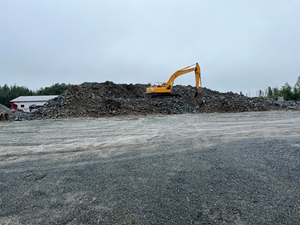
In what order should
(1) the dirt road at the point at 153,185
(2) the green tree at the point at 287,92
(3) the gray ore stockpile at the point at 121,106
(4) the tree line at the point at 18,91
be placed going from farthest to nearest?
(4) the tree line at the point at 18,91, (2) the green tree at the point at 287,92, (3) the gray ore stockpile at the point at 121,106, (1) the dirt road at the point at 153,185

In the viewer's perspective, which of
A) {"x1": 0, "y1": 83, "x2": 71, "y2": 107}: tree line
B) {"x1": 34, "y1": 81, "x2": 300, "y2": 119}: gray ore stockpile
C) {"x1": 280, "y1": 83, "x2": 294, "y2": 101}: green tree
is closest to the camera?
{"x1": 34, "y1": 81, "x2": 300, "y2": 119}: gray ore stockpile

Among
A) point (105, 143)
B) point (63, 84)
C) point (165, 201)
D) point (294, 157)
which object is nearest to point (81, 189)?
point (165, 201)

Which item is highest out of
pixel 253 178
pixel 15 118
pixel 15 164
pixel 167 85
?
pixel 167 85

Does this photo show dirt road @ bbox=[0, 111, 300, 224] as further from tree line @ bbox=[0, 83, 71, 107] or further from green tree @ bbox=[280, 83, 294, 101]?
tree line @ bbox=[0, 83, 71, 107]

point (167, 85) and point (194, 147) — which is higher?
point (167, 85)

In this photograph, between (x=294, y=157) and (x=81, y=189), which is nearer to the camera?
(x=81, y=189)

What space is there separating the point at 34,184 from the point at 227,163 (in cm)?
409

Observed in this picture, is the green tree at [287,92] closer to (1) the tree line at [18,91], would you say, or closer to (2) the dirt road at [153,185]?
(2) the dirt road at [153,185]

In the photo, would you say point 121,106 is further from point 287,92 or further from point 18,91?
point 18,91

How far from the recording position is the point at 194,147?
537 cm

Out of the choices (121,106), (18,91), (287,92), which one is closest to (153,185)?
(121,106)

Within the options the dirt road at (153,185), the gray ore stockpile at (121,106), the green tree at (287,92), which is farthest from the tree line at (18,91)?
the green tree at (287,92)

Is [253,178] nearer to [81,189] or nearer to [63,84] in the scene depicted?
[81,189]

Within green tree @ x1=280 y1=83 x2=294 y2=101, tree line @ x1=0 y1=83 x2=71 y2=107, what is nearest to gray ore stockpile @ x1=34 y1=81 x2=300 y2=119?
green tree @ x1=280 y1=83 x2=294 y2=101
